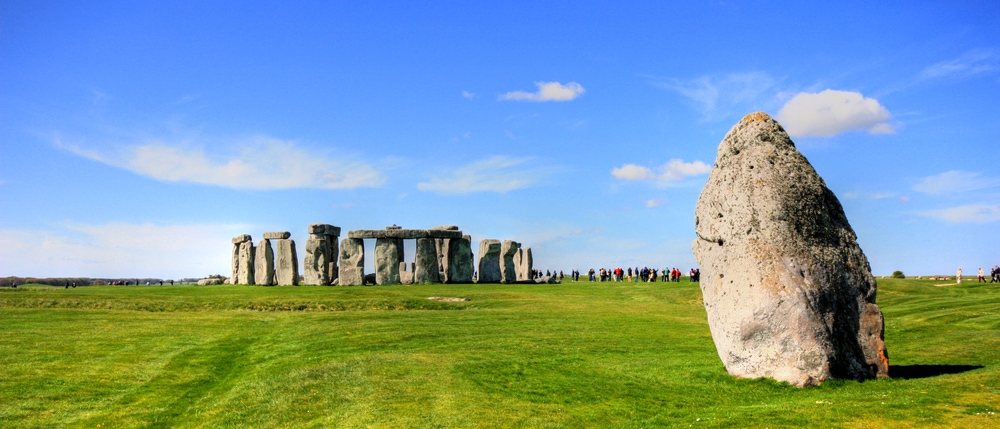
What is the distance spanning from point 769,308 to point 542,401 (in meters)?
4.50

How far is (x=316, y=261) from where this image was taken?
48.2 meters

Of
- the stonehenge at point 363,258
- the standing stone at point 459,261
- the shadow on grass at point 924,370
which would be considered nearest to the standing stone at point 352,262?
the stonehenge at point 363,258

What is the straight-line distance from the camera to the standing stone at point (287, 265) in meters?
48.2

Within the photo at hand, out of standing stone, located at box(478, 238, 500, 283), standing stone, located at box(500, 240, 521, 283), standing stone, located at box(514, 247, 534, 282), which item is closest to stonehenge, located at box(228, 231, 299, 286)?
standing stone, located at box(478, 238, 500, 283)

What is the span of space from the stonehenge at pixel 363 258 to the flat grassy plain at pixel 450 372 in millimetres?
16885

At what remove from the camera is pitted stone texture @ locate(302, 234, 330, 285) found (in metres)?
48.2

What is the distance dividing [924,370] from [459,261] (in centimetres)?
3633

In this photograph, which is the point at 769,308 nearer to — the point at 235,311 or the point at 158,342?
the point at 158,342

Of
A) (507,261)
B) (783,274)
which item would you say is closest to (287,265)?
(507,261)

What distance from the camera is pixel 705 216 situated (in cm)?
1623

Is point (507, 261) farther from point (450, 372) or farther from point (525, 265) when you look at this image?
point (450, 372)

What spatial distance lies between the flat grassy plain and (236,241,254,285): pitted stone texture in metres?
19.8

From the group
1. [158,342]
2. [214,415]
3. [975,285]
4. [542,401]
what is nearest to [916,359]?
[542,401]

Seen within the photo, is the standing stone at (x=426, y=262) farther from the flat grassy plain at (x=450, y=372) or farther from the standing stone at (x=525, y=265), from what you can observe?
the flat grassy plain at (x=450, y=372)
